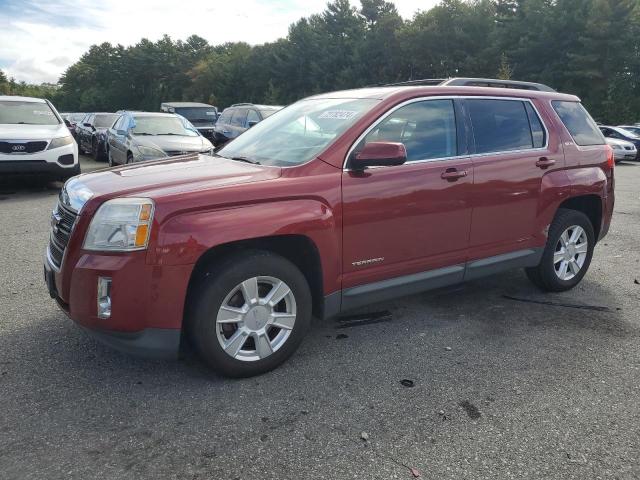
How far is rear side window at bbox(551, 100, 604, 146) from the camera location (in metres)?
4.75

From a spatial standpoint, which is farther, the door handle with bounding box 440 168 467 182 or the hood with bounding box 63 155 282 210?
the door handle with bounding box 440 168 467 182

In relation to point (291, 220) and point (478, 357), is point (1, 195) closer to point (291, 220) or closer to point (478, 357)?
point (291, 220)

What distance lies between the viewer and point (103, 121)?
18.4 m

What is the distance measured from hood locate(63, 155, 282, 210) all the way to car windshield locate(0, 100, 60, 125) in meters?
7.48

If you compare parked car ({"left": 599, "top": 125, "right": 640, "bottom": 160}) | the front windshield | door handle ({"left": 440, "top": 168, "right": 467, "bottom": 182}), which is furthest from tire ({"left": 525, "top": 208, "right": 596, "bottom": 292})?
parked car ({"left": 599, "top": 125, "right": 640, "bottom": 160})

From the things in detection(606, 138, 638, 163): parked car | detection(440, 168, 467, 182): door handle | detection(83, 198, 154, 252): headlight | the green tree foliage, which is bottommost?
detection(606, 138, 638, 163): parked car

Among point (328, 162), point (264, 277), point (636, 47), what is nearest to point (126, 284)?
point (264, 277)

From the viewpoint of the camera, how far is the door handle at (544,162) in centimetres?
438

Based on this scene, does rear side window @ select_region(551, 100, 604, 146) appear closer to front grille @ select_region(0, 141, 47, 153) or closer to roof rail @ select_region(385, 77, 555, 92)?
roof rail @ select_region(385, 77, 555, 92)

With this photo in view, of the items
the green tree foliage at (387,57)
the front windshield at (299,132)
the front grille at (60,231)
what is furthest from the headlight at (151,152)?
the green tree foliage at (387,57)

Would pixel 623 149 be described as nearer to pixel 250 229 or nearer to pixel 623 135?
pixel 623 135

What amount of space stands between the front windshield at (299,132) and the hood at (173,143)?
6249 mm

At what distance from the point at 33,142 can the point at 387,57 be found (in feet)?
157

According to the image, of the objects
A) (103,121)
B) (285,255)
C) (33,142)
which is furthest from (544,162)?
(103,121)
